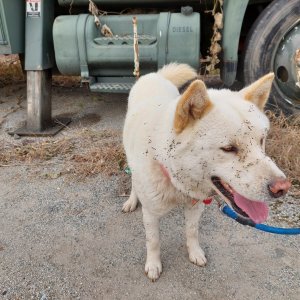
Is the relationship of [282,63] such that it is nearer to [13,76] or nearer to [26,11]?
[26,11]

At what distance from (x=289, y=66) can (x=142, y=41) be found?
55.0 inches

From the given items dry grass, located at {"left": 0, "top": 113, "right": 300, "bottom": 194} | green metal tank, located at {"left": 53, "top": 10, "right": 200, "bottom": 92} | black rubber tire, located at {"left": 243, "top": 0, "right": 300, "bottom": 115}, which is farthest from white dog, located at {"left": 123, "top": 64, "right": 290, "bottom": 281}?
black rubber tire, located at {"left": 243, "top": 0, "right": 300, "bottom": 115}

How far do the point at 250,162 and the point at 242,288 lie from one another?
0.85m

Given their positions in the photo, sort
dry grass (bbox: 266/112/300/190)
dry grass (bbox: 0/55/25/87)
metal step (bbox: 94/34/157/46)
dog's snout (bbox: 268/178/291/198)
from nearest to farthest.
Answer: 1. dog's snout (bbox: 268/178/291/198)
2. dry grass (bbox: 266/112/300/190)
3. metal step (bbox: 94/34/157/46)
4. dry grass (bbox: 0/55/25/87)

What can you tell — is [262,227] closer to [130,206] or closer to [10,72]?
[130,206]

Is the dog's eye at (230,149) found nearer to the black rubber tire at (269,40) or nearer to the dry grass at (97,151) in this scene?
the dry grass at (97,151)

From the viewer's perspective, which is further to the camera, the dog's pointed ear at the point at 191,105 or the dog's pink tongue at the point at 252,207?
the dog's pink tongue at the point at 252,207

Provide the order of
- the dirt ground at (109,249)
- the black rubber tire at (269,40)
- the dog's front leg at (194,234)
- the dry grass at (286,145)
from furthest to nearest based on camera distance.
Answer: the black rubber tire at (269,40)
the dry grass at (286,145)
the dog's front leg at (194,234)
the dirt ground at (109,249)

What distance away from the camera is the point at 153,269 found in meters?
1.91

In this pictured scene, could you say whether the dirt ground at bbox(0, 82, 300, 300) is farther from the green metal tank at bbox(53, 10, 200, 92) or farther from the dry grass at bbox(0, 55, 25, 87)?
the dry grass at bbox(0, 55, 25, 87)

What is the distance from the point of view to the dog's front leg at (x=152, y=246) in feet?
6.16

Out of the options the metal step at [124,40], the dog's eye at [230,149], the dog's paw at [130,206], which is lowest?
the dog's paw at [130,206]

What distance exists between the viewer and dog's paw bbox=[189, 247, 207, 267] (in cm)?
198

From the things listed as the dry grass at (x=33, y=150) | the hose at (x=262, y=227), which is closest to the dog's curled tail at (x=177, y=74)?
the hose at (x=262, y=227)
